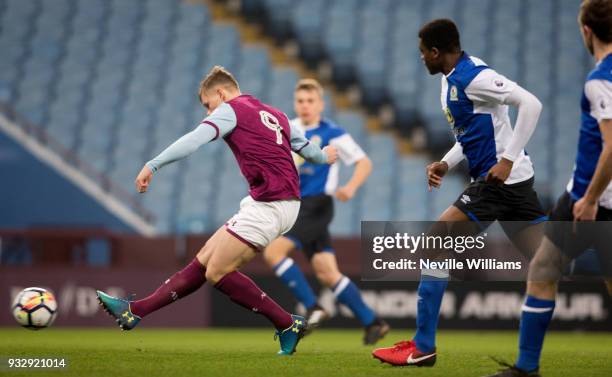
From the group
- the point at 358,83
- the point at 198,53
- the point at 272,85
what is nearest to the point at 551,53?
the point at 358,83

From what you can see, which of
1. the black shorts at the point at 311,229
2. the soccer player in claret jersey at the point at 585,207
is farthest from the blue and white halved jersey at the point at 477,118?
the black shorts at the point at 311,229

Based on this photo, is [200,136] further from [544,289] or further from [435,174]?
[544,289]

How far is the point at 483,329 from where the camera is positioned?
1073 cm

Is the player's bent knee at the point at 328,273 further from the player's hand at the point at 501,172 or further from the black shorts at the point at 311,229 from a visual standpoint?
the player's hand at the point at 501,172

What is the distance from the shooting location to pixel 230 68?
1556cm

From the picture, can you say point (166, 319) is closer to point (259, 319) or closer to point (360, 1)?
point (259, 319)

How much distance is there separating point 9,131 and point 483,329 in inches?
289

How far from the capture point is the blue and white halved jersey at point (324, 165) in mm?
8539

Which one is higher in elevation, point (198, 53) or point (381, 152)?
point (198, 53)

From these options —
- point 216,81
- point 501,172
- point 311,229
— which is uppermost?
point 216,81

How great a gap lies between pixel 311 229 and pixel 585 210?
4.43m

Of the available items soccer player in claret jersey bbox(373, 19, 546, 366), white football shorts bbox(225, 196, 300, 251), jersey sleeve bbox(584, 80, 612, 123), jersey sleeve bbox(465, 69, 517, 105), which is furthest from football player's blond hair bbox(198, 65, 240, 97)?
jersey sleeve bbox(584, 80, 612, 123)

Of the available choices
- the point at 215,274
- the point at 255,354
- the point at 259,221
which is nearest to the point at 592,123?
the point at 259,221

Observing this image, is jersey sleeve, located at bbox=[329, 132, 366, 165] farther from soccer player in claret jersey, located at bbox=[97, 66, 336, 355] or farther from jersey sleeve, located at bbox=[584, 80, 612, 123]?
jersey sleeve, located at bbox=[584, 80, 612, 123]
